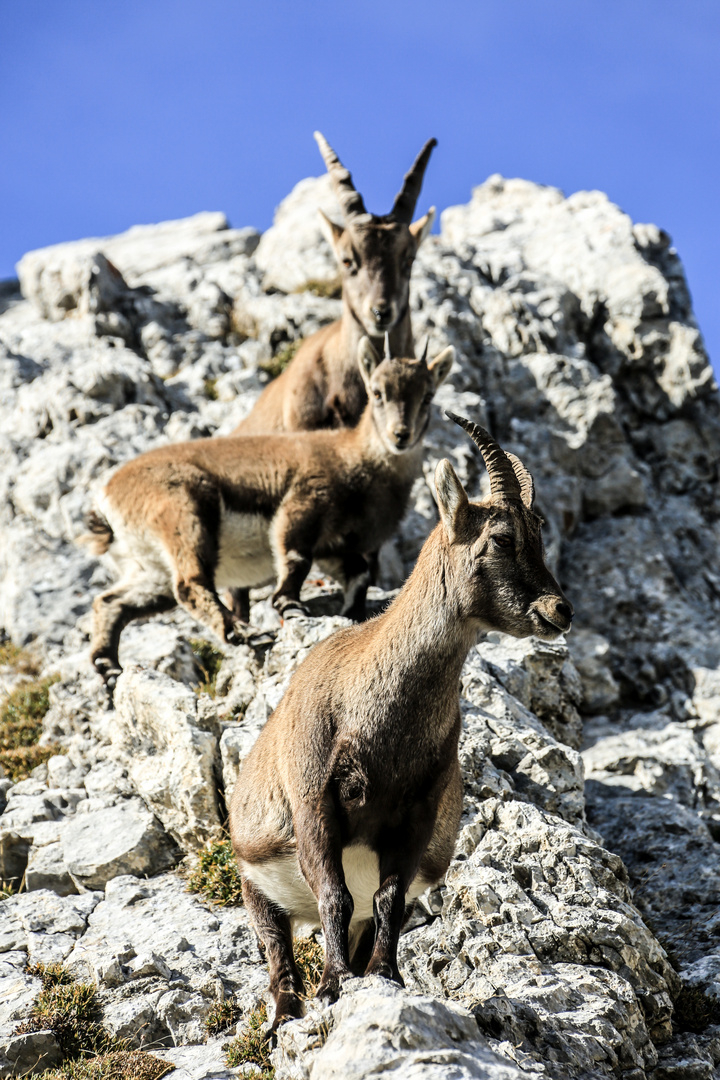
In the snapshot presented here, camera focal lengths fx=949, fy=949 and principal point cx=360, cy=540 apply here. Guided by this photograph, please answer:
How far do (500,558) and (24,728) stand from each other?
7086 mm

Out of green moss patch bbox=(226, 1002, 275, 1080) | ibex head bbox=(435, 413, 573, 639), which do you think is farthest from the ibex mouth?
green moss patch bbox=(226, 1002, 275, 1080)

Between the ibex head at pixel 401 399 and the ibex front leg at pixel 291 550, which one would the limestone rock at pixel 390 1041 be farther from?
the ibex head at pixel 401 399

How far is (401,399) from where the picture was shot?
10.1 m

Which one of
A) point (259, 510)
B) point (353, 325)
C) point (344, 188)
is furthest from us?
point (344, 188)

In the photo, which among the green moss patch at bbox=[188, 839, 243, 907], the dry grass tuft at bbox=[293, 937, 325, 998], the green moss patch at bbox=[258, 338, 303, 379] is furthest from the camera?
the green moss patch at bbox=[258, 338, 303, 379]

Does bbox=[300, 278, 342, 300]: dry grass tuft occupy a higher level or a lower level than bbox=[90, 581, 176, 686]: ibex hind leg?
higher

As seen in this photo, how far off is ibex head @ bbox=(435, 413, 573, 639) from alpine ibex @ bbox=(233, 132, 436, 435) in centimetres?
629

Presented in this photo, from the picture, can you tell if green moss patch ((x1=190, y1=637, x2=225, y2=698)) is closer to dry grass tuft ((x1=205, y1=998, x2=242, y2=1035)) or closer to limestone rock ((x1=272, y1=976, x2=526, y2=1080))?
dry grass tuft ((x1=205, y1=998, x2=242, y2=1035))

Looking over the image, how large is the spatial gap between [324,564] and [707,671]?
5.93 metres

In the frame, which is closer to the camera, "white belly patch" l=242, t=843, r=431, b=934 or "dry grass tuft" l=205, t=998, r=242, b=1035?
"white belly patch" l=242, t=843, r=431, b=934

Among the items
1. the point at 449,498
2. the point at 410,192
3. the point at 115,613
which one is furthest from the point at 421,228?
the point at 449,498

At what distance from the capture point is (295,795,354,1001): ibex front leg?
4746 millimetres

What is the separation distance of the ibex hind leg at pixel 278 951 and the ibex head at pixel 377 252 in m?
7.61

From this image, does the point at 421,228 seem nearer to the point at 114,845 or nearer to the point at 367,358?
the point at 367,358
